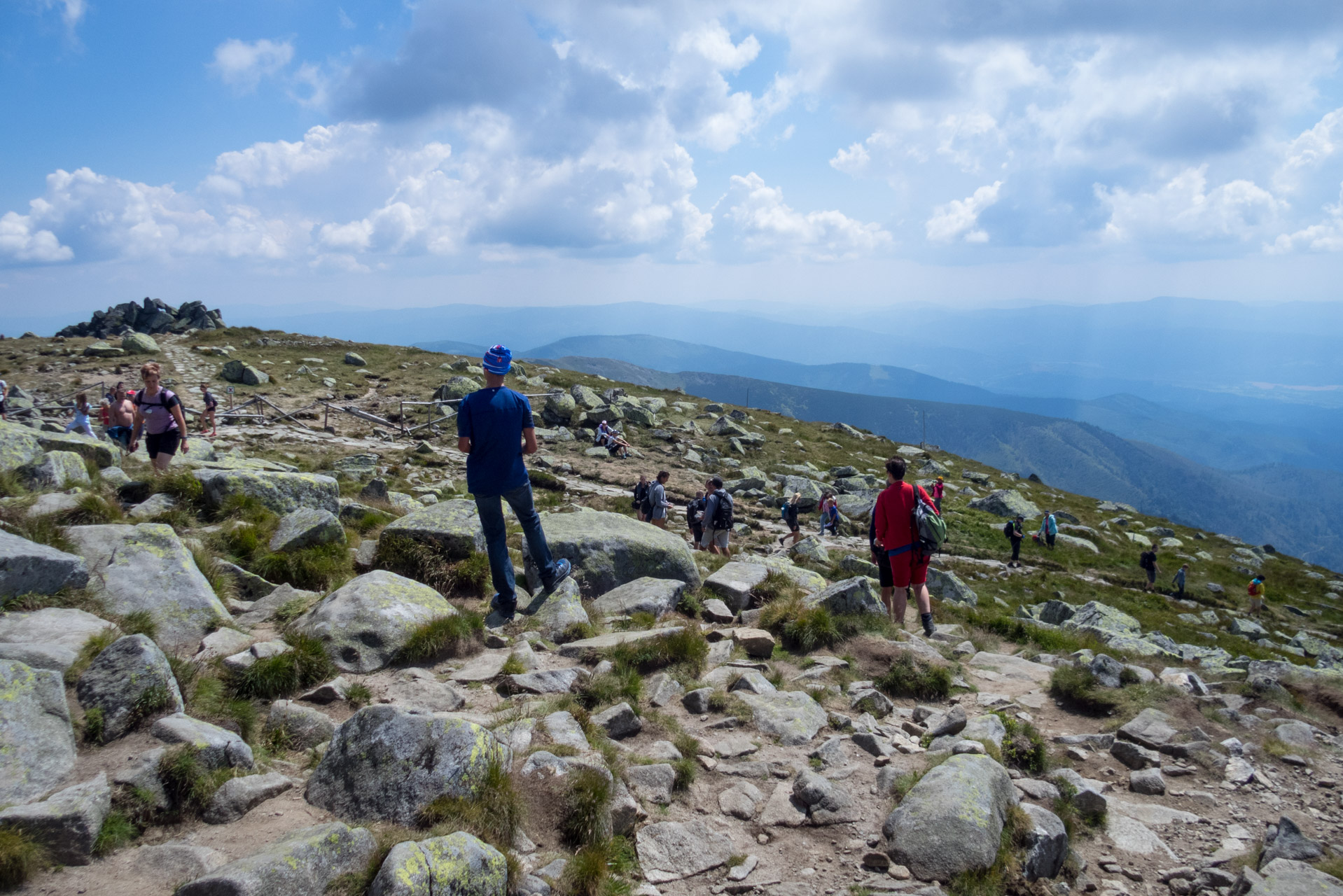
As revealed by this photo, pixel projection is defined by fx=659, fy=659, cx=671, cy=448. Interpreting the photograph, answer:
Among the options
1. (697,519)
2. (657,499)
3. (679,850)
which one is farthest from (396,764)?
(697,519)

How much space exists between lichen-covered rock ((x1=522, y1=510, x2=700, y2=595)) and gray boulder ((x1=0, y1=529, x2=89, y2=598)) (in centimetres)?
520

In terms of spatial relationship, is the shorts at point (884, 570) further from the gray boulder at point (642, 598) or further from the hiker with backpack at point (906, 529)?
the gray boulder at point (642, 598)

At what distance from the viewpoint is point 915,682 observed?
28.6ft

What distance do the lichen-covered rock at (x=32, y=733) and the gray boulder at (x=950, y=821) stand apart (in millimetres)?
5950

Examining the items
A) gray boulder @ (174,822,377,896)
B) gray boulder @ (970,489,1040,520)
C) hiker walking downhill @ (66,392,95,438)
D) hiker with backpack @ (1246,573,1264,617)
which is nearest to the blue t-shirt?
gray boulder @ (174,822,377,896)

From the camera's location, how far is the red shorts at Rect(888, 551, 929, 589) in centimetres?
1096

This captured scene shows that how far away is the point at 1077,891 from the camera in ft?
17.6

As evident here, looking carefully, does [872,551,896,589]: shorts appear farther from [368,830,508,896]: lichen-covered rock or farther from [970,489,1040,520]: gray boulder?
[970,489,1040,520]: gray boulder

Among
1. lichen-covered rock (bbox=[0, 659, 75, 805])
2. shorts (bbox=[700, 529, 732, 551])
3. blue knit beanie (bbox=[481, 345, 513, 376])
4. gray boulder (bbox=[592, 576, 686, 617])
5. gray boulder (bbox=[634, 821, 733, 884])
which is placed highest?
blue knit beanie (bbox=[481, 345, 513, 376])

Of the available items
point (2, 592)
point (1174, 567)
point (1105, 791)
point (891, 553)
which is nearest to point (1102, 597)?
point (1174, 567)

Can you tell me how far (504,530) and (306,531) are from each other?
Result: 3.13m

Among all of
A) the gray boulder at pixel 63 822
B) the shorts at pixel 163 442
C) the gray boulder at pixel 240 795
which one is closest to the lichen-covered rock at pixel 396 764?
the gray boulder at pixel 240 795

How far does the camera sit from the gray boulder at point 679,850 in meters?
4.92

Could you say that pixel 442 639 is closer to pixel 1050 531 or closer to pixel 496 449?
pixel 496 449
